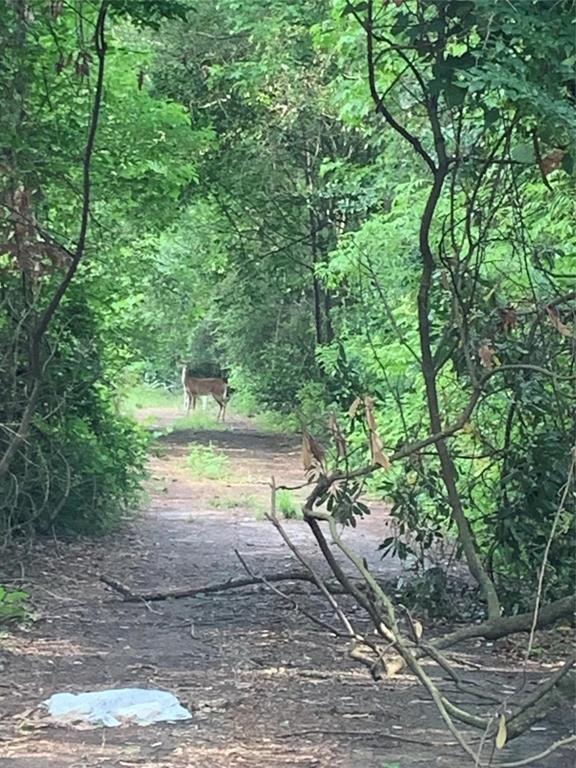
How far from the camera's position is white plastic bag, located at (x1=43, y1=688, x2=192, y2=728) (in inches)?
176

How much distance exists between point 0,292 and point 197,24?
9.12 m

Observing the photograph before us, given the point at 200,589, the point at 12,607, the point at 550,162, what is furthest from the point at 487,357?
the point at 12,607

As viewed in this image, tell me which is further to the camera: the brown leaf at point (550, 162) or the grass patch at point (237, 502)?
the grass patch at point (237, 502)

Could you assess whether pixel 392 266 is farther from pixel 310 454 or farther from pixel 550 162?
pixel 310 454

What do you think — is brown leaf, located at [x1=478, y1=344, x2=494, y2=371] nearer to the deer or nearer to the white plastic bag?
the white plastic bag

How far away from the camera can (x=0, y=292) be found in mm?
7770

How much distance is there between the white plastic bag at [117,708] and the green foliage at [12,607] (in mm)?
1615

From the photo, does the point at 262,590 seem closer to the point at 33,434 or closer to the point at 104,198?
the point at 33,434

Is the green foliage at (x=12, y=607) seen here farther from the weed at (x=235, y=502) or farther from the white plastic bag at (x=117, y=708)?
the weed at (x=235, y=502)

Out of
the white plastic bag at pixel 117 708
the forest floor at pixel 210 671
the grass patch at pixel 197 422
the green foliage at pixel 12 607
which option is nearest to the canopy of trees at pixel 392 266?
the forest floor at pixel 210 671

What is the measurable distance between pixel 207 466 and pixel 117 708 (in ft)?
35.3

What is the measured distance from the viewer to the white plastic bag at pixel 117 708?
4.46 m

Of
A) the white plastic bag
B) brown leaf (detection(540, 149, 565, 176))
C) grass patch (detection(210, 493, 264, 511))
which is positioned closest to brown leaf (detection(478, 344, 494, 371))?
brown leaf (detection(540, 149, 565, 176))

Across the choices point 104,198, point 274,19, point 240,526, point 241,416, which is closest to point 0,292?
point 104,198
